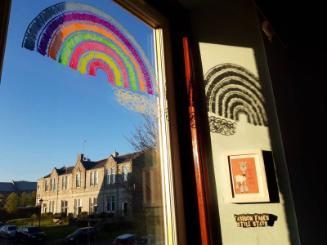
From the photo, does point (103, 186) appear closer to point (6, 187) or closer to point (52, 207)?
point (52, 207)

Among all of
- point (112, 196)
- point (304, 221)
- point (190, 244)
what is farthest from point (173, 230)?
point (304, 221)

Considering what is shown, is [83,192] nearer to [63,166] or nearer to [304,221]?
[63,166]

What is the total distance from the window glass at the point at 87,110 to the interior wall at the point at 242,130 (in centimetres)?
34

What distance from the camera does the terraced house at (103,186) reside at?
3.75 feet

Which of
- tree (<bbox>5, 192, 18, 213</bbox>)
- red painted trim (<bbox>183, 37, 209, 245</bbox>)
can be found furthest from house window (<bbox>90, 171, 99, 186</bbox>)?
red painted trim (<bbox>183, 37, 209, 245</bbox>)

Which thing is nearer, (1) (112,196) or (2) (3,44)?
(2) (3,44)

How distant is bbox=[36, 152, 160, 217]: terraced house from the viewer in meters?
1.14

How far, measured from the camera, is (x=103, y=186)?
1402 millimetres

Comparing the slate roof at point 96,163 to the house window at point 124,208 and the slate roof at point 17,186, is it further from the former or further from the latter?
the house window at point 124,208

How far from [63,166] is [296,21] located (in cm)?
177

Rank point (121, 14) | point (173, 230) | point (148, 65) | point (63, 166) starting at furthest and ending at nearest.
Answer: point (148, 65)
point (121, 14)
point (173, 230)
point (63, 166)

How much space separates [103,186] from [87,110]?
0.39m

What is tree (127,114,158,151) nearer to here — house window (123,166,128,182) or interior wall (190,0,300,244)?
house window (123,166,128,182)

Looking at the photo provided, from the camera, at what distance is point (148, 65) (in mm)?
1822
